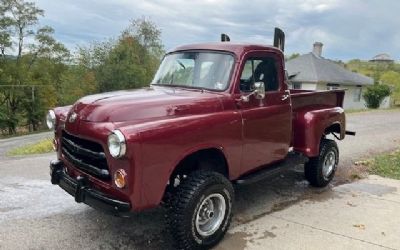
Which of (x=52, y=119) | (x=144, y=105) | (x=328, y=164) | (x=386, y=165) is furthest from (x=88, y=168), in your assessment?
(x=386, y=165)

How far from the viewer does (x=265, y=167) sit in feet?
18.6

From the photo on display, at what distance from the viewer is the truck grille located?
3.99 metres

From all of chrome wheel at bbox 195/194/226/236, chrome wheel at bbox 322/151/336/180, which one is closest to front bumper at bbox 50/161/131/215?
chrome wheel at bbox 195/194/226/236

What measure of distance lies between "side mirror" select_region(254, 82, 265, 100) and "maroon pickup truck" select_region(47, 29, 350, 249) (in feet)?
0.04

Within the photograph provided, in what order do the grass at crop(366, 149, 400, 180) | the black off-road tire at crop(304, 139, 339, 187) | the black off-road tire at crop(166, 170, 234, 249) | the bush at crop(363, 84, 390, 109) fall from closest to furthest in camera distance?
the black off-road tire at crop(166, 170, 234, 249)
the black off-road tire at crop(304, 139, 339, 187)
the grass at crop(366, 149, 400, 180)
the bush at crop(363, 84, 390, 109)

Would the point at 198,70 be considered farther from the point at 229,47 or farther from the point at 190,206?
the point at 190,206

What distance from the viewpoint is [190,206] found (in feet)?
13.7

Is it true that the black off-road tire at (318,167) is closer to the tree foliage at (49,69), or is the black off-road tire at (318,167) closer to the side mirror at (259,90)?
the side mirror at (259,90)

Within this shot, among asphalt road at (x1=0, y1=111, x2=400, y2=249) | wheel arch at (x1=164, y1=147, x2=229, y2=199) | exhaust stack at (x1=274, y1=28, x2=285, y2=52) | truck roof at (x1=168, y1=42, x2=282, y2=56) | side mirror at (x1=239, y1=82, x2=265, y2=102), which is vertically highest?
exhaust stack at (x1=274, y1=28, x2=285, y2=52)

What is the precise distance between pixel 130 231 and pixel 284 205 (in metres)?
2.34

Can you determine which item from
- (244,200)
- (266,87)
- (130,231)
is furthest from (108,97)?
(244,200)

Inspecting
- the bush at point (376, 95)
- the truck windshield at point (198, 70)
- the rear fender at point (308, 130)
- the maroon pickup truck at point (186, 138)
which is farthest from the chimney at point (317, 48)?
the truck windshield at point (198, 70)

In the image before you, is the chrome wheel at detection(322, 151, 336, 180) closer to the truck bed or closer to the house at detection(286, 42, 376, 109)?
the truck bed

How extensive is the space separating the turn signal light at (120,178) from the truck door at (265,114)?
5.65 ft
